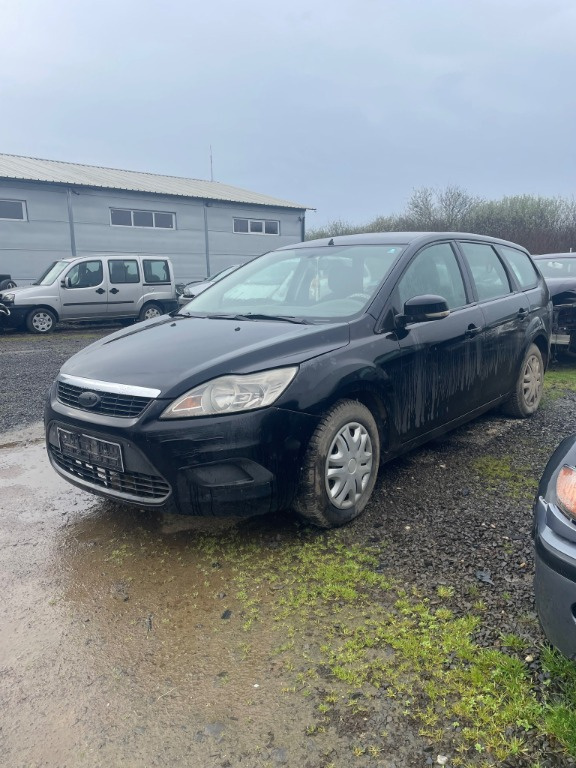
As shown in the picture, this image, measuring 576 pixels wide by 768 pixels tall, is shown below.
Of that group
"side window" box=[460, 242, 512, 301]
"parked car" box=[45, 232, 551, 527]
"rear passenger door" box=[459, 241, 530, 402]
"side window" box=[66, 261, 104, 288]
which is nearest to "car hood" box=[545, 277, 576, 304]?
"rear passenger door" box=[459, 241, 530, 402]

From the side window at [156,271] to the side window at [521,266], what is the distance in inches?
439

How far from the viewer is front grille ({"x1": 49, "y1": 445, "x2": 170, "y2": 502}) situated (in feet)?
9.27

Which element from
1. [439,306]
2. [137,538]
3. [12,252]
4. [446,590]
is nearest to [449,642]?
[446,590]

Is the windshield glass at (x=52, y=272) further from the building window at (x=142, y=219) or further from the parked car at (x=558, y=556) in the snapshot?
the parked car at (x=558, y=556)

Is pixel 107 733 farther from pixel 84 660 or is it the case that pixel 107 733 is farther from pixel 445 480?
pixel 445 480

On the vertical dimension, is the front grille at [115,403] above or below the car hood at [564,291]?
below

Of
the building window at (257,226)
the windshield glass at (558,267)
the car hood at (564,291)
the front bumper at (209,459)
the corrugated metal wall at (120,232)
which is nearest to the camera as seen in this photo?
the front bumper at (209,459)

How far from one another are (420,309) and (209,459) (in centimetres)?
163

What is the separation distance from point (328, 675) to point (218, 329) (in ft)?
6.71

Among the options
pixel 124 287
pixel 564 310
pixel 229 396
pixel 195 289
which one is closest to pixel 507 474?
pixel 229 396

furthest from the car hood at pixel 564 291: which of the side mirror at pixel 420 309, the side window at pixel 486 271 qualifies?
the side mirror at pixel 420 309

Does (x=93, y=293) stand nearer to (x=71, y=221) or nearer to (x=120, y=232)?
(x=71, y=221)

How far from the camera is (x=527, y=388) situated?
525 cm

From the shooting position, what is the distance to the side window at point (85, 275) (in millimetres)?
13508
